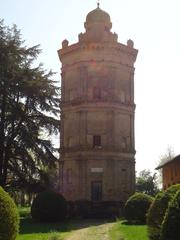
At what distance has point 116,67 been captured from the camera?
41875 mm

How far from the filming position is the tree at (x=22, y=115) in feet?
107

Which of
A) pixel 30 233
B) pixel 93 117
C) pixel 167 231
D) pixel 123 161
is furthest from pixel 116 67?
pixel 167 231

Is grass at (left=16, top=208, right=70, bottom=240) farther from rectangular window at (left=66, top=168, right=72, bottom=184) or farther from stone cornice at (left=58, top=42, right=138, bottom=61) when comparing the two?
stone cornice at (left=58, top=42, right=138, bottom=61)

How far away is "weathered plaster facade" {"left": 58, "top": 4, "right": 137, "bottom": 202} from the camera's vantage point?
3988 centimetres

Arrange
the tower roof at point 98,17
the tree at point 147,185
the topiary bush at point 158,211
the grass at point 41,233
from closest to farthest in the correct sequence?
1. the topiary bush at point 158,211
2. the grass at point 41,233
3. the tower roof at point 98,17
4. the tree at point 147,185

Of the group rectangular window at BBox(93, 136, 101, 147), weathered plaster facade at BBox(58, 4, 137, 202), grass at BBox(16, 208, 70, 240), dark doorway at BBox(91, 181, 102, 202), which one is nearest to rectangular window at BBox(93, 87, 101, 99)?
weathered plaster facade at BBox(58, 4, 137, 202)

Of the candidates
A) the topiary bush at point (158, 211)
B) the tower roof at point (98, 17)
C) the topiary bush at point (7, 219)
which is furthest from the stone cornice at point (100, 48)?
the topiary bush at point (7, 219)

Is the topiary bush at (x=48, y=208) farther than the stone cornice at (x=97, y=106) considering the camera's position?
No

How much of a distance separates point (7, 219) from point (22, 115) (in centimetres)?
1930

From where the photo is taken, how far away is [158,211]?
16312 mm

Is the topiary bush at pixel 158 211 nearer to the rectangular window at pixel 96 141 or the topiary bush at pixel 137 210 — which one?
the topiary bush at pixel 137 210

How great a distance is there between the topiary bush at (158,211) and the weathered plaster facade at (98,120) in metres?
23.1

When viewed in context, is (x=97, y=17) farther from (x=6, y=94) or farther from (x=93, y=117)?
(x=6, y=94)

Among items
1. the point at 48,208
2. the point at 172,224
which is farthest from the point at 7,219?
the point at 48,208
